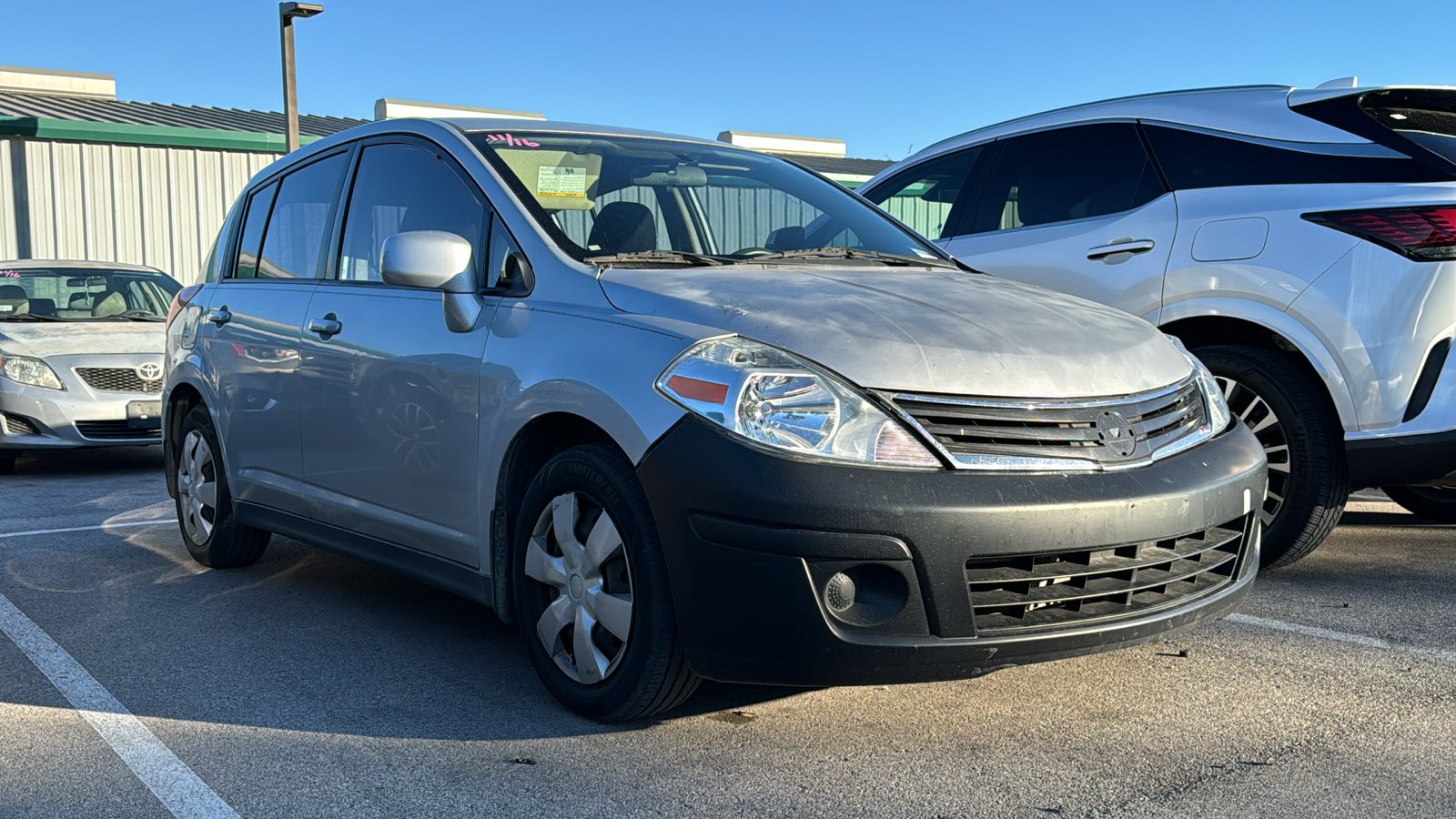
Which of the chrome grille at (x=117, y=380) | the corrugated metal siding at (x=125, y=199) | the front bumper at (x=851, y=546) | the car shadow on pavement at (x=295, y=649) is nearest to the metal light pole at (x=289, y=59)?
the corrugated metal siding at (x=125, y=199)

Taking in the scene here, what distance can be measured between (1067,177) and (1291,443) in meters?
1.63

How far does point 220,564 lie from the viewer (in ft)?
18.5

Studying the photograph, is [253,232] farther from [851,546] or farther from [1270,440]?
[1270,440]

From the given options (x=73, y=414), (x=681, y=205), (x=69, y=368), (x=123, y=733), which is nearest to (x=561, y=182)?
(x=681, y=205)

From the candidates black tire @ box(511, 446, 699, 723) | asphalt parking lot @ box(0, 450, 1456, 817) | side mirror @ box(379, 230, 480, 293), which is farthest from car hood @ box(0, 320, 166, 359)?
black tire @ box(511, 446, 699, 723)

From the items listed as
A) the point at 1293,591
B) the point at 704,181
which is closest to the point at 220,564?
the point at 704,181

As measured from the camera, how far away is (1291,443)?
482 cm

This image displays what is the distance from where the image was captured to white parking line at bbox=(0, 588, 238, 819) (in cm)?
303

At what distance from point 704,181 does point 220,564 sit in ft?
8.87

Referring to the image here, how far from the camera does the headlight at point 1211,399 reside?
145 inches

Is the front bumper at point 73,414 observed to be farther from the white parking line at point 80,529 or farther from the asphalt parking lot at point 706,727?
the asphalt parking lot at point 706,727

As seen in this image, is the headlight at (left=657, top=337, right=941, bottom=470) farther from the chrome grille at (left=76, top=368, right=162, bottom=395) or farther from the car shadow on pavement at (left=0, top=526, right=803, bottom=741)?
the chrome grille at (left=76, top=368, right=162, bottom=395)

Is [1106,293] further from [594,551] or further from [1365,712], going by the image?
[594,551]

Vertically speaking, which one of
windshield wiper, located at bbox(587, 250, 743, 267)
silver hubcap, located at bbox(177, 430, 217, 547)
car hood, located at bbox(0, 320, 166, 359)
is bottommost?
silver hubcap, located at bbox(177, 430, 217, 547)
